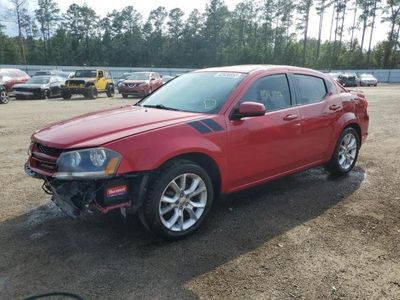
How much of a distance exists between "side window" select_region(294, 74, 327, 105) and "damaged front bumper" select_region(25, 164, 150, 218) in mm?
2600

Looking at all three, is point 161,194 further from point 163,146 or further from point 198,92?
point 198,92

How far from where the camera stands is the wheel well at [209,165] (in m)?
4.13

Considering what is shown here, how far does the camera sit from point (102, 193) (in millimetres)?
3561

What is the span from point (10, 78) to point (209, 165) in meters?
22.2

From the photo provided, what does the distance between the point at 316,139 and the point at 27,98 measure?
2051cm

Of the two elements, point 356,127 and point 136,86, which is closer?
point 356,127

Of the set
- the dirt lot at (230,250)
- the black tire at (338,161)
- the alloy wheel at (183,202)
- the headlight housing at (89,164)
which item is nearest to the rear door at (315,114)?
the black tire at (338,161)

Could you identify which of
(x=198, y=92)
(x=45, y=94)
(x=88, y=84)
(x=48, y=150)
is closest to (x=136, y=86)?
(x=88, y=84)

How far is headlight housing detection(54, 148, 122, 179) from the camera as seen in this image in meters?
3.52

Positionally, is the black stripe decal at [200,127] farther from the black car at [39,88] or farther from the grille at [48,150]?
the black car at [39,88]

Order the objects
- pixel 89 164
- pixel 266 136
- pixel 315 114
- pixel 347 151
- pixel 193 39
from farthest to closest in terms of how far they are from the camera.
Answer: pixel 193 39
pixel 347 151
pixel 315 114
pixel 266 136
pixel 89 164

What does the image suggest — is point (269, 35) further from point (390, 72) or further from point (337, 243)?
point (337, 243)

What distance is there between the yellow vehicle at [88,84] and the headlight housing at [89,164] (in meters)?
20.7

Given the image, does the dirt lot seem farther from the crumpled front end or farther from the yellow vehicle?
the yellow vehicle
